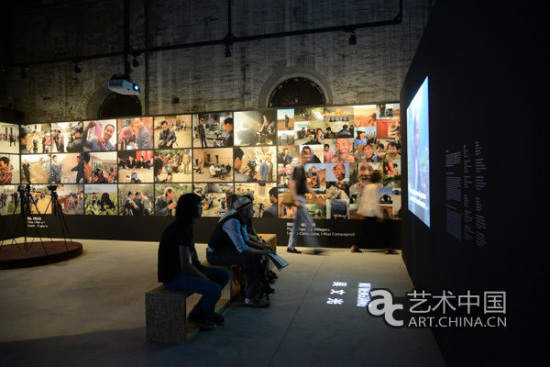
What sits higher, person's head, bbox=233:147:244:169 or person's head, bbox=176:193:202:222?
person's head, bbox=233:147:244:169

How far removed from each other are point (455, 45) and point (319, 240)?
6.40 m

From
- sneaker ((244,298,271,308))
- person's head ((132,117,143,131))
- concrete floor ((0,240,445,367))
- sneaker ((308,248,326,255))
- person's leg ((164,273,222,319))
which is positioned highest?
person's head ((132,117,143,131))

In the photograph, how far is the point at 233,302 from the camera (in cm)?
497

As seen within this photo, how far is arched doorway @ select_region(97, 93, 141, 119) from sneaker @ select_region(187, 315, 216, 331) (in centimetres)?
884

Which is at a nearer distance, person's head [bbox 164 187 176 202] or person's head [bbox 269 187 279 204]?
person's head [bbox 269 187 279 204]

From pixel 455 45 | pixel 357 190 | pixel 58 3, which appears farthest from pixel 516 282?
pixel 58 3

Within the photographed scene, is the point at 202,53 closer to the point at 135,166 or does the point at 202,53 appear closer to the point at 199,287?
the point at 135,166

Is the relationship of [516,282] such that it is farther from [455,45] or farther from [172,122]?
[172,122]

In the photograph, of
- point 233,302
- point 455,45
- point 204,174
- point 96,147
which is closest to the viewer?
point 455,45

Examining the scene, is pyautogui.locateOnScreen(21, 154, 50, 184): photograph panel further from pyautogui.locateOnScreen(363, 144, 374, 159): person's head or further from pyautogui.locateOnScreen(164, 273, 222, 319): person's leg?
pyautogui.locateOnScreen(164, 273, 222, 319): person's leg

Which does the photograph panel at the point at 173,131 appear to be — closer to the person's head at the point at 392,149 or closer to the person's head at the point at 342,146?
the person's head at the point at 342,146

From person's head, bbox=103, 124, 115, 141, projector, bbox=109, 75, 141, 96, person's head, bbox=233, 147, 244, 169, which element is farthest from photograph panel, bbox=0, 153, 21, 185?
person's head, bbox=233, 147, 244, 169

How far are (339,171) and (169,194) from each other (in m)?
4.22

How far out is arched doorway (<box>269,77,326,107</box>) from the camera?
10344mm
